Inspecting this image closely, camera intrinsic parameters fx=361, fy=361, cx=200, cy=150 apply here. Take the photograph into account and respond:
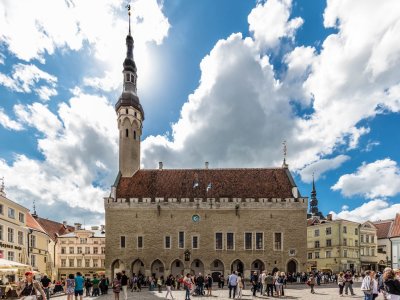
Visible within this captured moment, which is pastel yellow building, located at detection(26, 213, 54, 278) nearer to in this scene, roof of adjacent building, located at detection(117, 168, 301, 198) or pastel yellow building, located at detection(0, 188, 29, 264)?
pastel yellow building, located at detection(0, 188, 29, 264)

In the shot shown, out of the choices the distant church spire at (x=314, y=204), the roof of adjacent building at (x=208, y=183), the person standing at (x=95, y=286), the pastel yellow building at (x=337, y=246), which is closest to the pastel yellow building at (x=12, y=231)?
the person standing at (x=95, y=286)

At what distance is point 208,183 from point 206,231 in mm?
5367

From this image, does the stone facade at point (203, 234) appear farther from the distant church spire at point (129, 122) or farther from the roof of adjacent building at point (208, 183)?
the distant church spire at point (129, 122)

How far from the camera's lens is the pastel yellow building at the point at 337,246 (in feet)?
168

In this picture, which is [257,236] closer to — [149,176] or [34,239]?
[149,176]

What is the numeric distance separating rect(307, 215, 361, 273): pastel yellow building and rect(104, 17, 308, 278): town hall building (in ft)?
57.3

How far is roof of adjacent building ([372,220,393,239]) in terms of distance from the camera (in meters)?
55.1

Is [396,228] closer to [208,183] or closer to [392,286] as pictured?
[208,183]

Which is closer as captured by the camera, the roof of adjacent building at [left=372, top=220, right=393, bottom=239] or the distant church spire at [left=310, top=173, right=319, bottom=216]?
the roof of adjacent building at [left=372, top=220, right=393, bottom=239]

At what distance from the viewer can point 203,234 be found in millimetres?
36562

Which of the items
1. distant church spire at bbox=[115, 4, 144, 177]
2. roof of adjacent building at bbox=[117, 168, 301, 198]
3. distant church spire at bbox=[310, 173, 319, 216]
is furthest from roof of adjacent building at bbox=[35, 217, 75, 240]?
distant church spire at bbox=[310, 173, 319, 216]

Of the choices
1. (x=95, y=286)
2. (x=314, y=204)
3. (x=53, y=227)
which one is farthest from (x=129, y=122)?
(x=314, y=204)

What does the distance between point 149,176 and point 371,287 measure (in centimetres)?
3031

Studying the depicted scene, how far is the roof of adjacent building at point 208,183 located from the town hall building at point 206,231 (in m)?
0.13
